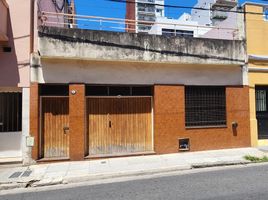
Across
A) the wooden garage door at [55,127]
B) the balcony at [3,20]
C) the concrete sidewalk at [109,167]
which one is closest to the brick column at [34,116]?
the wooden garage door at [55,127]

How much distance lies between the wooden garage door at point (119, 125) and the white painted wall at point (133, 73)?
0.86 metres

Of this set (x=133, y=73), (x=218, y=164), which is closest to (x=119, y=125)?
(x=133, y=73)

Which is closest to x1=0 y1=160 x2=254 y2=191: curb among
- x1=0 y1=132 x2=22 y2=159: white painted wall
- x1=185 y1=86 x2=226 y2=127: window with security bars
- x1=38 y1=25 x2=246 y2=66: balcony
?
x1=0 y1=132 x2=22 y2=159: white painted wall

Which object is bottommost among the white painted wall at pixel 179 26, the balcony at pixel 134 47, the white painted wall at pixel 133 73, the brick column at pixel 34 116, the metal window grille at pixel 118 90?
the brick column at pixel 34 116

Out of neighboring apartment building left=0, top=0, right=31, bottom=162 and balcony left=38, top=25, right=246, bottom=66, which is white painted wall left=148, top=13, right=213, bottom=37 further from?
neighboring apartment building left=0, top=0, right=31, bottom=162

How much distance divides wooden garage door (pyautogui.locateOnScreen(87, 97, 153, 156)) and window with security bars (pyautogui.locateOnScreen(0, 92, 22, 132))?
255 cm

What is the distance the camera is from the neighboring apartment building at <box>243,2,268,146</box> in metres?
12.2

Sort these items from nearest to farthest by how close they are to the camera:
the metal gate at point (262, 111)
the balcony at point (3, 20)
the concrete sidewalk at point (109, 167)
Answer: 1. the concrete sidewalk at point (109, 167)
2. the balcony at point (3, 20)
3. the metal gate at point (262, 111)

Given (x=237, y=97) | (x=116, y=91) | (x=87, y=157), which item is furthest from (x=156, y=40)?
(x=87, y=157)

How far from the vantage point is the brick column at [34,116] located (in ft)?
31.8

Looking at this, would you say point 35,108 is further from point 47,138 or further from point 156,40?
point 156,40

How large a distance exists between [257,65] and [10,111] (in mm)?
10621

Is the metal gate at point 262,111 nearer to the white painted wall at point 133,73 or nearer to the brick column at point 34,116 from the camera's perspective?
the white painted wall at point 133,73

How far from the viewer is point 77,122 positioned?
33.3ft
